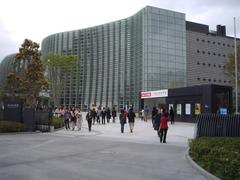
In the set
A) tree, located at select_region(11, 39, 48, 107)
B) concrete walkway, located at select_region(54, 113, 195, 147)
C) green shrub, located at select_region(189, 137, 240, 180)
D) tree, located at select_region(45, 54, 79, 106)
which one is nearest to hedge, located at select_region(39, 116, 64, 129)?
concrete walkway, located at select_region(54, 113, 195, 147)

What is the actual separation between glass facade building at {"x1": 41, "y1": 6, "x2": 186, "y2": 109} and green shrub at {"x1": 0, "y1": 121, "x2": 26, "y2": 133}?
5974cm

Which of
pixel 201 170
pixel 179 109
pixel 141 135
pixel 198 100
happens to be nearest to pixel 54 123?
pixel 141 135

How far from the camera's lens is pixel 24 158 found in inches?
488

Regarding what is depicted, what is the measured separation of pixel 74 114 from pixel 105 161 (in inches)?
607

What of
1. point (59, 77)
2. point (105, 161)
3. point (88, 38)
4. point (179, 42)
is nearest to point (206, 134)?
point (105, 161)

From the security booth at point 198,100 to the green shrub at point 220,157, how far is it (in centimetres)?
2167

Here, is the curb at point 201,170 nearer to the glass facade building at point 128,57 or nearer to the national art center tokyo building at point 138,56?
the national art center tokyo building at point 138,56

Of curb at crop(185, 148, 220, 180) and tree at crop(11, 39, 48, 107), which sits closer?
curb at crop(185, 148, 220, 180)

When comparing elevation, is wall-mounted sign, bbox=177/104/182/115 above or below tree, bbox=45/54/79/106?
below

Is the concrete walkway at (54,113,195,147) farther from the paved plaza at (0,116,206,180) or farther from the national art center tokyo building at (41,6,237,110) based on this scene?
the national art center tokyo building at (41,6,237,110)

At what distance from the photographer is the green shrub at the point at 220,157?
345 inches

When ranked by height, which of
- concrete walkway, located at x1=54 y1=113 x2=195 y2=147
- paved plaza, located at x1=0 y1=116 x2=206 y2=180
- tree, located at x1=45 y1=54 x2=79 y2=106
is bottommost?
paved plaza, located at x1=0 y1=116 x2=206 y2=180

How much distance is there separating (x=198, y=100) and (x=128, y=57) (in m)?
54.6

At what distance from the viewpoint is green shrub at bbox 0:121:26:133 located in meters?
23.2
